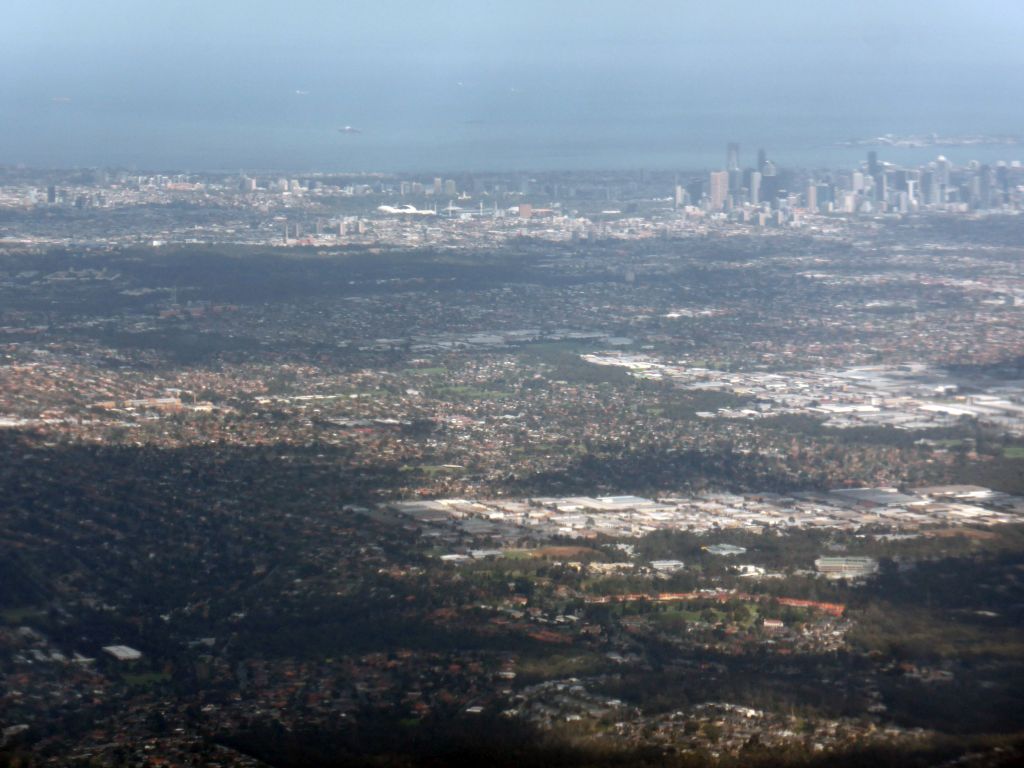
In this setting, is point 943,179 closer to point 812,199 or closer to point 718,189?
point 812,199

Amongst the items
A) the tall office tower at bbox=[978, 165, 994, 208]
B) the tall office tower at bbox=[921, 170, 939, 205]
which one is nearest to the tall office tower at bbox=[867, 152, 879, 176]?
the tall office tower at bbox=[921, 170, 939, 205]

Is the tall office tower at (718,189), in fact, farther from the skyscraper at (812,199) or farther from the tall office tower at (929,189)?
the tall office tower at (929,189)

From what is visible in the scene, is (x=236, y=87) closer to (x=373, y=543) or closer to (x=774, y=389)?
(x=774, y=389)

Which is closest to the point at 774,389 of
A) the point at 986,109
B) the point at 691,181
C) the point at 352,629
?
the point at 352,629

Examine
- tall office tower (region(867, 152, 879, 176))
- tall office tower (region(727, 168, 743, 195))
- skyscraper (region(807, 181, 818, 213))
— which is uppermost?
tall office tower (region(867, 152, 879, 176))

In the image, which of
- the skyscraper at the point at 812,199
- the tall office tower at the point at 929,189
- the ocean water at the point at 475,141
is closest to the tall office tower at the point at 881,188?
the tall office tower at the point at 929,189

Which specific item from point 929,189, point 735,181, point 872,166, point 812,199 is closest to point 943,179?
point 929,189

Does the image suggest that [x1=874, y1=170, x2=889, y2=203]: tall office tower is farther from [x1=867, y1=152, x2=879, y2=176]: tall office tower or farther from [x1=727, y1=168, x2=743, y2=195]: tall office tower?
[x1=727, y1=168, x2=743, y2=195]: tall office tower
